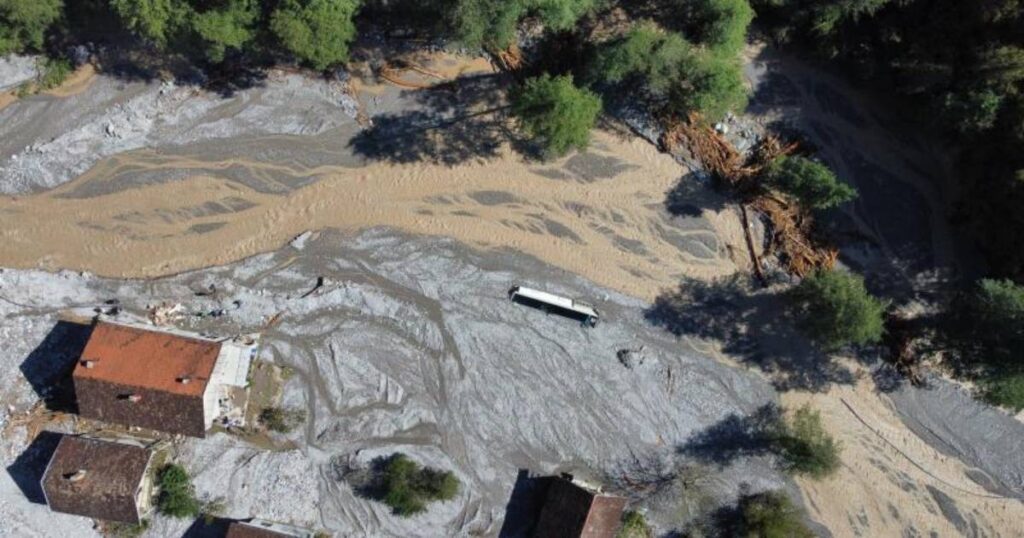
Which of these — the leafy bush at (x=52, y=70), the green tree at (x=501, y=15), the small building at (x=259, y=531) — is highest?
the green tree at (x=501, y=15)

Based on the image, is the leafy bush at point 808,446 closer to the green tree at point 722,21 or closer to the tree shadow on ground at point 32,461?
the green tree at point 722,21

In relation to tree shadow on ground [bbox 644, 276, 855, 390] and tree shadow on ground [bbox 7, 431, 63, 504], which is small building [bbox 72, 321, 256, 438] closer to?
tree shadow on ground [bbox 7, 431, 63, 504]

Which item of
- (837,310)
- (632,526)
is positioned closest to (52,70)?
(632,526)

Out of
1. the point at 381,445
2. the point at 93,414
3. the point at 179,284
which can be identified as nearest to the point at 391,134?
the point at 179,284

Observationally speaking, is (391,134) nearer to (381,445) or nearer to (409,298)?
(409,298)

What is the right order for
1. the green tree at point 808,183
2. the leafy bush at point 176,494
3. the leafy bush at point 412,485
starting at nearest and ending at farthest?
1. the green tree at point 808,183
2. the leafy bush at point 176,494
3. the leafy bush at point 412,485

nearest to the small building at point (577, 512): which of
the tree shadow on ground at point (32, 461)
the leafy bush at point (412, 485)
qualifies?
the leafy bush at point (412, 485)
